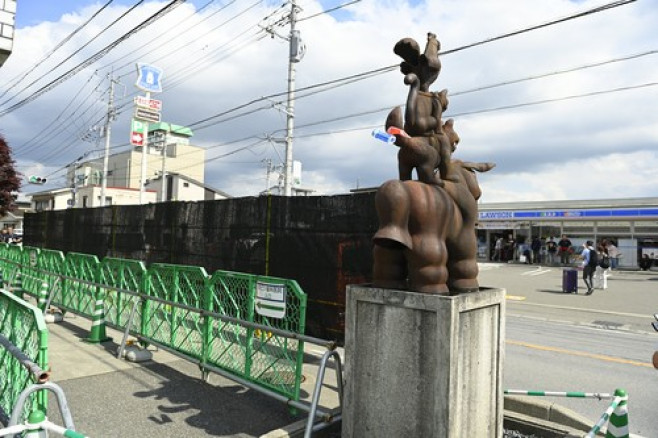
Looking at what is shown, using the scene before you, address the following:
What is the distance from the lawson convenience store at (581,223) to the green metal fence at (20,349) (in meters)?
28.5

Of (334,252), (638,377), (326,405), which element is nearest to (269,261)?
(334,252)

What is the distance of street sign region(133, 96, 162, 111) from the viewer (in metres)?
25.4

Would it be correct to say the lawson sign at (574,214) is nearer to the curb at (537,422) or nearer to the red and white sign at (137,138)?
the red and white sign at (137,138)

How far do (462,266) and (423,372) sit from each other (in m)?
1.07

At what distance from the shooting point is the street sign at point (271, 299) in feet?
19.0

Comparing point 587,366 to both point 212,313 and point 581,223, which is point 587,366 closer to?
point 212,313

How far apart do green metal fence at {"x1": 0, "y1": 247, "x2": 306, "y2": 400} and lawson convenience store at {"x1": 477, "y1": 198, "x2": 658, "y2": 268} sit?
83.6ft

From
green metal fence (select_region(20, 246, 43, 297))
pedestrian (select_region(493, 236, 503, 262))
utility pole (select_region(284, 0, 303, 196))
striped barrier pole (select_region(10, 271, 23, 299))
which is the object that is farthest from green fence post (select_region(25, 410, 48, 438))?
pedestrian (select_region(493, 236, 503, 262))

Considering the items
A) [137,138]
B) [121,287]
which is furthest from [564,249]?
[121,287]

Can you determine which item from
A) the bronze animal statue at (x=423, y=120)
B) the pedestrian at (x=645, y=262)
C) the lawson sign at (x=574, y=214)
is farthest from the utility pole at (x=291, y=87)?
the pedestrian at (x=645, y=262)

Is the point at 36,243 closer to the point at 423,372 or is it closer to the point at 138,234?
the point at 138,234

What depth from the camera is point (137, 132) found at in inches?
1071

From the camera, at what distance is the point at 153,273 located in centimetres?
775

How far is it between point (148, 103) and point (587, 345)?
2402 cm
